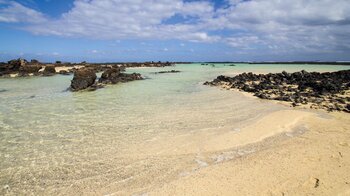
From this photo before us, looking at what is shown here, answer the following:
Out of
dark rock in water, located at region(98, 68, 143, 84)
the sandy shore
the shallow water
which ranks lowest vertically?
the shallow water

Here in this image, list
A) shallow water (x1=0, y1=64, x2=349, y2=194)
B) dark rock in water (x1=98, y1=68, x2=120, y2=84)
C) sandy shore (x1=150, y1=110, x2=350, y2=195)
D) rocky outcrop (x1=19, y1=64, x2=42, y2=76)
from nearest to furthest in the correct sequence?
sandy shore (x1=150, y1=110, x2=350, y2=195), shallow water (x1=0, y1=64, x2=349, y2=194), dark rock in water (x1=98, y1=68, x2=120, y2=84), rocky outcrop (x1=19, y1=64, x2=42, y2=76)

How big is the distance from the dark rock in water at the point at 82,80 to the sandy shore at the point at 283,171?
13.6 m

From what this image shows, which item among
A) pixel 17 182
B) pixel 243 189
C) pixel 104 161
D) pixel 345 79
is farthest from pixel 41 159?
pixel 345 79

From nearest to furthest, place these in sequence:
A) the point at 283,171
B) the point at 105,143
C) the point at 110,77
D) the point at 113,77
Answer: the point at 283,171 < the point at 105,143 < the point at 113,77 < the point at 110,77

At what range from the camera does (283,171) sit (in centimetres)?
471

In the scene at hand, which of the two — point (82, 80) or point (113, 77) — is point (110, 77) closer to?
point (113, 77)

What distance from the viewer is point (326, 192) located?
4000 mm

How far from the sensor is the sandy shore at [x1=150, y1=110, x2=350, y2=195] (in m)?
4.15

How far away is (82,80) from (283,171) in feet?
52.4

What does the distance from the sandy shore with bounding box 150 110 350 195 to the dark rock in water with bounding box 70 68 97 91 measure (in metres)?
13.6

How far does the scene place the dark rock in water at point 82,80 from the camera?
17828 mm

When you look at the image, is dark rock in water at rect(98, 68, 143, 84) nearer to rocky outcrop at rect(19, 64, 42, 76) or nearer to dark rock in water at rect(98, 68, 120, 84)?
dark rock in water at rect(98, 68, 120, 84)

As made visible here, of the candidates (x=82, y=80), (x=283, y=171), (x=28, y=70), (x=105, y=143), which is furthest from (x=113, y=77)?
(x=283, y=171)

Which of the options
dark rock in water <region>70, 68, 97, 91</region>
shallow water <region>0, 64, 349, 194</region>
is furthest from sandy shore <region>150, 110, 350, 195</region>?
dark rock in water <region>70, 68, 97, 91</region>
